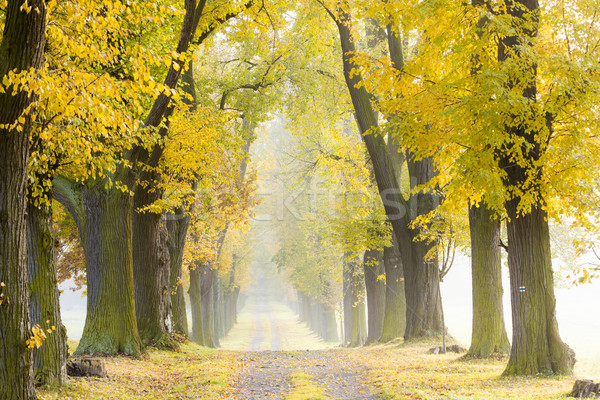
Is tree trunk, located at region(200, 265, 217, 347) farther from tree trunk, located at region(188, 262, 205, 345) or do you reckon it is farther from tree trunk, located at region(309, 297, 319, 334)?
tree trunk, located at region(309, 297, 319, 334)

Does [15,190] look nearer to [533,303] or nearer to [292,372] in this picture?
[292,372]

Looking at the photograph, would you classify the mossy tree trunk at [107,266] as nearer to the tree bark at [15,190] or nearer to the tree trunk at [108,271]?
the tree trunk at [108,271]

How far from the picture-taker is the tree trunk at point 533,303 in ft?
31.2

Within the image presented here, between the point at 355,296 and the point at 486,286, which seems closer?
the point at 486,286

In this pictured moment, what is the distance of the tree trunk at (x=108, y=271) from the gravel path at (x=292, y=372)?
2.99 m

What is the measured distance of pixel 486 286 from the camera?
12.8 meters

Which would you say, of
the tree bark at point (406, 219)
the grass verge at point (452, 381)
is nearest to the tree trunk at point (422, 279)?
the tree bark at point (406, 219)

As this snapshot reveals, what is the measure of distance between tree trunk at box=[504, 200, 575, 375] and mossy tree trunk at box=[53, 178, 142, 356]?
7973mm

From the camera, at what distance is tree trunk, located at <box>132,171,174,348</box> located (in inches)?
554

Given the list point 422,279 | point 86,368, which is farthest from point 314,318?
point 86,368

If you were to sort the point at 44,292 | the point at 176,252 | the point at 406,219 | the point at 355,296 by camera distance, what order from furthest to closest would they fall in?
the point at 355,296 < the point at 176,252 < the point at 406,219 < the point at 44,292

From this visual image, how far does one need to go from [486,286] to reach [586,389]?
576 cm

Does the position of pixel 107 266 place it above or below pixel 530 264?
above

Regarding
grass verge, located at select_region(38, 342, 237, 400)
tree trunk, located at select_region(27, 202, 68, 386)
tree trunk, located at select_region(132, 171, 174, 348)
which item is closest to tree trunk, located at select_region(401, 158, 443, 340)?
grass verge, located at select_region(38, 342, 237, 400)
